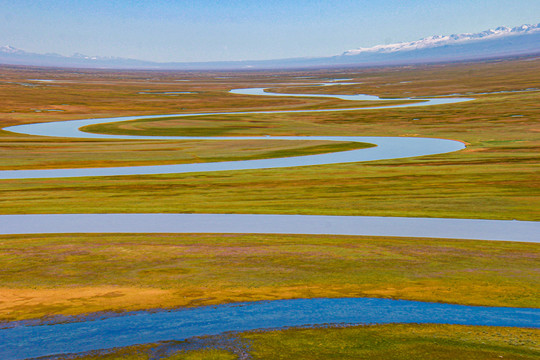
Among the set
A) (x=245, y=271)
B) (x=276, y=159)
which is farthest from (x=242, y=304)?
(x=276, y=159)

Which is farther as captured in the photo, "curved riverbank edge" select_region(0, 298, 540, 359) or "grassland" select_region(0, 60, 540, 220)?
"grassland" select_region(0, 60, 540, 220)

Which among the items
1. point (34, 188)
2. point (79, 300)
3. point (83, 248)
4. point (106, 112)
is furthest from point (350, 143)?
point (106, 112)

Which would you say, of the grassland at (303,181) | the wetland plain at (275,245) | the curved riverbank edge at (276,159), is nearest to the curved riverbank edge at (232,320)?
the wetland plain at (275,245)

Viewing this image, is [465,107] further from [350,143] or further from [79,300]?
[79,300]

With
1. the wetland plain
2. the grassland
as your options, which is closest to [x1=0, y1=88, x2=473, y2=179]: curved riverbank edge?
the wetland plain

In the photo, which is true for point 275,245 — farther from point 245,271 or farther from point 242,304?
point 242,304

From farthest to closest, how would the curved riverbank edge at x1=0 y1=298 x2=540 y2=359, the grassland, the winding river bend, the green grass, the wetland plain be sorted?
the grassland, the green grass, the wetland plain, the winding river bend, the curved riverbank edge at x1=0 y1=298 x2=540 y2=359

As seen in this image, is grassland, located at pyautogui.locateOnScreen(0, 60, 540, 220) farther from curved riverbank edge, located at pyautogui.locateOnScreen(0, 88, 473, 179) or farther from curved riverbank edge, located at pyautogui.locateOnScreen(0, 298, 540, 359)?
curved riverbank edge, located at pyautogui.locateOnScreen(0, 298, 540, 359)
